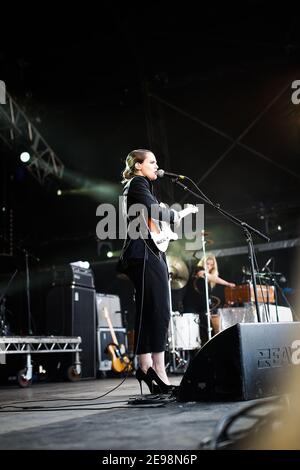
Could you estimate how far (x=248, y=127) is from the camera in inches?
306

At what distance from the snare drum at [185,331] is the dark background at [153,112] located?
62.3 inches

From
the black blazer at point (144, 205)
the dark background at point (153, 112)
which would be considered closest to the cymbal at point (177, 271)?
the dark background at point (153, 112)

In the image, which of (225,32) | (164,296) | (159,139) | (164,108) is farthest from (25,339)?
(225,32)

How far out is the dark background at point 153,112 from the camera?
21.4ft

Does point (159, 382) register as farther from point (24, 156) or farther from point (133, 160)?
point (24, 156)

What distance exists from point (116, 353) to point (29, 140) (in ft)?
13.3

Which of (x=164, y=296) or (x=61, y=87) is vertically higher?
(x=61, y=87)

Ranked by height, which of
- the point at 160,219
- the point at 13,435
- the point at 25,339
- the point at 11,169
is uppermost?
the point at 11,169

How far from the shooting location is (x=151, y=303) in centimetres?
304

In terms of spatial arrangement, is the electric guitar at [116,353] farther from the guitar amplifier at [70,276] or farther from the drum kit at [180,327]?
the guitar amplifier at [70,276]

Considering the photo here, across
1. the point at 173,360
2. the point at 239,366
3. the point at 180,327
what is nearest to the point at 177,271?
the point at 180,327
